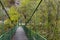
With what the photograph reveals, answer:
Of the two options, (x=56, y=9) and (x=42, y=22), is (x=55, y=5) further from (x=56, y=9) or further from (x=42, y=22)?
(x=42, y=22)

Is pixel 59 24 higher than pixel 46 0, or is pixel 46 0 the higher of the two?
pixel 46 0

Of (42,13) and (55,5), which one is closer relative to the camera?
(55,5)

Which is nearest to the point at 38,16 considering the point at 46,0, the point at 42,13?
the point at 42,13

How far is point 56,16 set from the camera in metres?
10.6

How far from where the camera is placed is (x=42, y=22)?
447 inches

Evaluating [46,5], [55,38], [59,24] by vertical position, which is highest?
[46,5]

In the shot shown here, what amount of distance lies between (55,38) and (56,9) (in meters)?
1.45

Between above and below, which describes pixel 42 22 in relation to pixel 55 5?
below

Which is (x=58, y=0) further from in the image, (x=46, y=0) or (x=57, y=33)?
(x=57, y=33)

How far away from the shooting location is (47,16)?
11.0 metres

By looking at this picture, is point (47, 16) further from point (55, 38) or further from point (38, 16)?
point (55, 38)

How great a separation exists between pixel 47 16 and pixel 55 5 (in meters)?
0.83

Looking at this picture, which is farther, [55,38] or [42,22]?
[42,22]

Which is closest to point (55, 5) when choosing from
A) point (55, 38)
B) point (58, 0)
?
point (58, 0)
